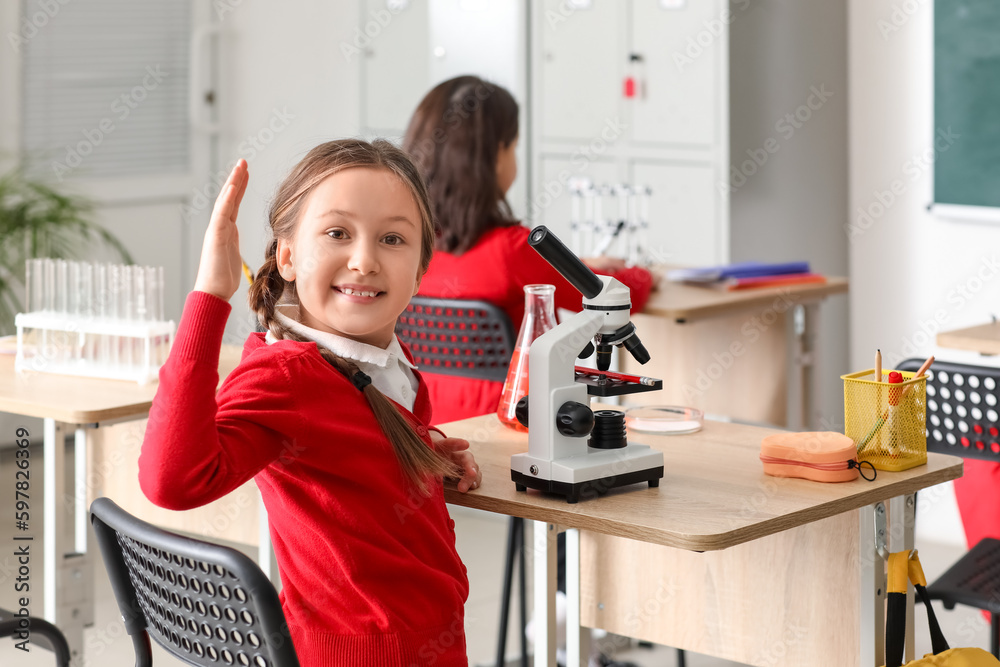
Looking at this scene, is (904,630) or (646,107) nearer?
(904,630)

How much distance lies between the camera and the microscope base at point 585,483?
1.51 metres

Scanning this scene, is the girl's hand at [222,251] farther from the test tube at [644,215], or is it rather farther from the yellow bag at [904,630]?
the test tube at [644,215]

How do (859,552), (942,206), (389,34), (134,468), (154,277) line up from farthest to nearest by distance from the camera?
1. (389,34)
2. (942,206)
3. (134,468)
4. (154,277)
5. (859,552)

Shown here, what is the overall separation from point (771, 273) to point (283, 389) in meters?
2.27

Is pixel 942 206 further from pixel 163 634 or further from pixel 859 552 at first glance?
pixel 163 634

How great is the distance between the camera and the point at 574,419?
151cm

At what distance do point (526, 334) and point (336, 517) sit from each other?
615 millimetres

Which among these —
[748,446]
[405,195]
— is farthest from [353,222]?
[748,446]

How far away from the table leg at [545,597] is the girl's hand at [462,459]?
137mm

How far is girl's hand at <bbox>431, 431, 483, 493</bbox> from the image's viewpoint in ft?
5.18

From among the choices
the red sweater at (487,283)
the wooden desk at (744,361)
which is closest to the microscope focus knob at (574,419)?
the red sweater at (487,283)

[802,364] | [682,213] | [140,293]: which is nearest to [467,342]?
[140,293]

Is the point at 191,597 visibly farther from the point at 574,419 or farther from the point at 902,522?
the point at 902,522

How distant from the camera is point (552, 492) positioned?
153 centimetres
